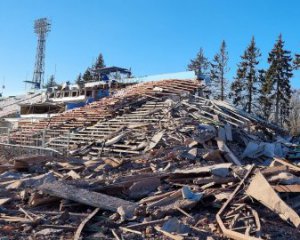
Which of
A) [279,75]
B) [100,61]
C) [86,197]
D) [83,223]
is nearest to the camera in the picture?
[83,223]

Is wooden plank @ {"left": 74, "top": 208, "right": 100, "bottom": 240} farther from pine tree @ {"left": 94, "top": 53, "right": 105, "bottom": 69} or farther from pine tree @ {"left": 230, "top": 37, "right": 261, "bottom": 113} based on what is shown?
pine tree @ {"left": 94, "top": 53, "right": 105, "bottom": 69}

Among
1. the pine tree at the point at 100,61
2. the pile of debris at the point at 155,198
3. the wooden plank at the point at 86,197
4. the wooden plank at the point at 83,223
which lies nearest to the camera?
the wooden plank at the point at 83,223

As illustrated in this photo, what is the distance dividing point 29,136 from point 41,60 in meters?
39.1

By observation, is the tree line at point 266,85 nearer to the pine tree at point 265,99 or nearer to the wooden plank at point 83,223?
the pine tree at point 265,99

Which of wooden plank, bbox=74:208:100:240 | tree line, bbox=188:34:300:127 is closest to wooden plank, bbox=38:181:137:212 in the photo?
wooden plank, bbox=74:208:100:240

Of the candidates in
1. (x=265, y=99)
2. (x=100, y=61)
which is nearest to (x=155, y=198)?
Answer: (x=265, y=99)

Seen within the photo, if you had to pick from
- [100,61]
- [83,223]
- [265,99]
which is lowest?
[83,223]

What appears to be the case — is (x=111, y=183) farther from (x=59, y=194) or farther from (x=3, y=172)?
(x=3, y=172)

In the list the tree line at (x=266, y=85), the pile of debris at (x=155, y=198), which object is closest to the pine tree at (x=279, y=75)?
the tree line at (x=266, y=85)

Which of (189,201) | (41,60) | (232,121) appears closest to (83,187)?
(189,201)

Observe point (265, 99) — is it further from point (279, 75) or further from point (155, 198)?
point (155, 198)

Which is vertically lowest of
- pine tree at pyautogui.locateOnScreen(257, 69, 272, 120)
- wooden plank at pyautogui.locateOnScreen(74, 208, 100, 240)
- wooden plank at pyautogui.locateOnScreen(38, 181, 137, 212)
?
wooden plank at pyautogui.locateOnScreen(74, 208, 100, 240)

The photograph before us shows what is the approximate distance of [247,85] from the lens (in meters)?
42.2

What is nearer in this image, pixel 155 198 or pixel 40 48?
pixel 155 198
